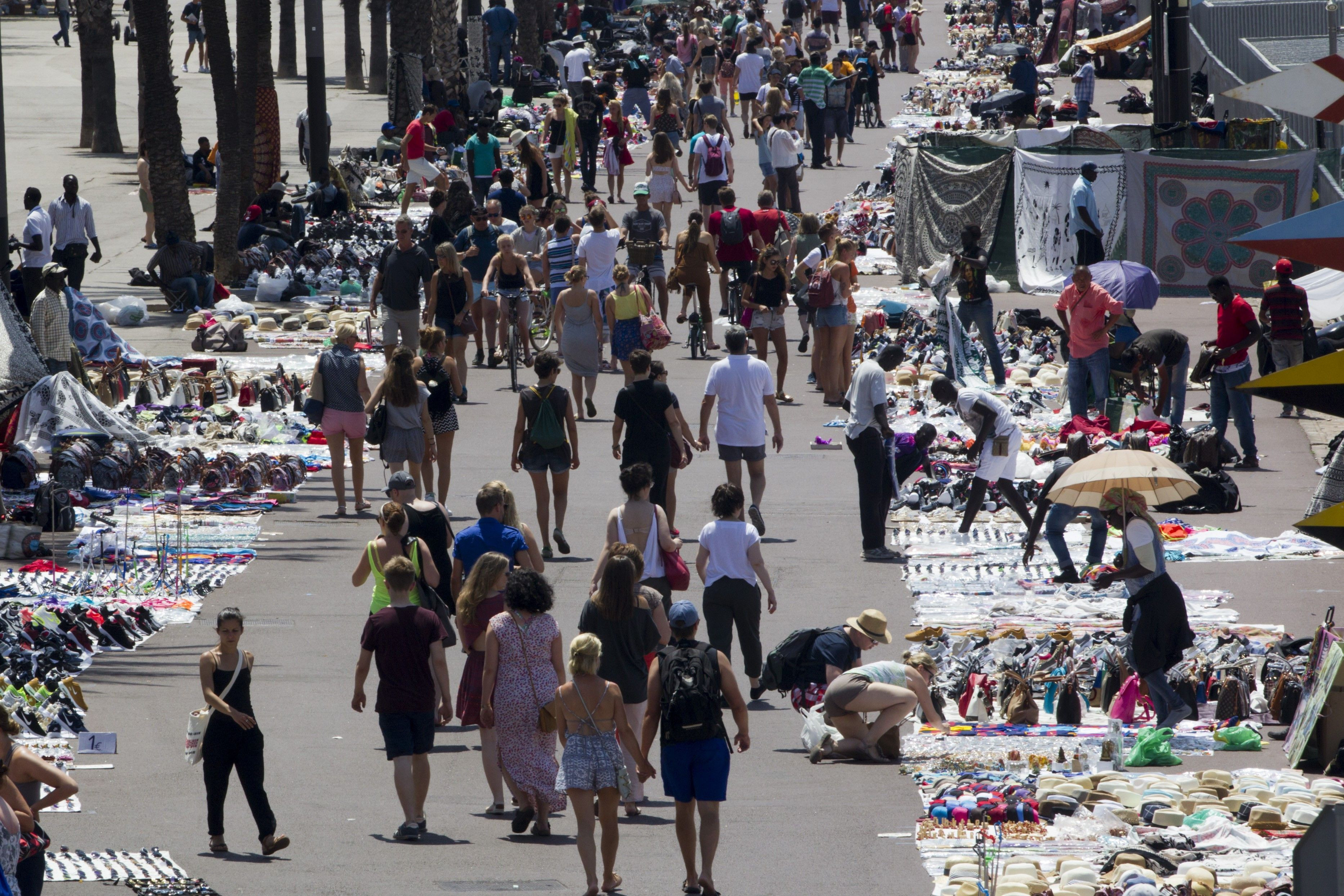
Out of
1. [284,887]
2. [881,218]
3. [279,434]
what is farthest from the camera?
[881,218]

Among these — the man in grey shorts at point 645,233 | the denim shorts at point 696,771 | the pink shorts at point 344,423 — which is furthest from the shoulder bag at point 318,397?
the denim shorts at point 696,771

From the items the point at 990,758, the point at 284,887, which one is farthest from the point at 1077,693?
the point at 284,887

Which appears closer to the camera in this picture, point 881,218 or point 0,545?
point 0,545

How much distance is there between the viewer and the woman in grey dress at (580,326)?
57.3 ft

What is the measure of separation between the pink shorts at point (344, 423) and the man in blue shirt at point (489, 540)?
4809 millimetres

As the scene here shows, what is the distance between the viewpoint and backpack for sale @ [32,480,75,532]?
590 inches

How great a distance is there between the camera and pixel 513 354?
64.8 ft

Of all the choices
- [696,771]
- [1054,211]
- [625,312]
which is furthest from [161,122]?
[696,771]

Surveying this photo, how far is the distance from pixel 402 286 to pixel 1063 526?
297 inches

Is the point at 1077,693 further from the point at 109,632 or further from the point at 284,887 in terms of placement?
the point at 109,632

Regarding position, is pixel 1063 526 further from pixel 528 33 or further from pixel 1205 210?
pixel 528 33

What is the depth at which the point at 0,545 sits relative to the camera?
14.5m

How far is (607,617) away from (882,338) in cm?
1228

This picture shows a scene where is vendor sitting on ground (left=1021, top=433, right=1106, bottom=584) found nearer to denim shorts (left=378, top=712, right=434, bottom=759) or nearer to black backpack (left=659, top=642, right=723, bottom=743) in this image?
black backpack (left=659, top=642, right=723, bottom=743)
